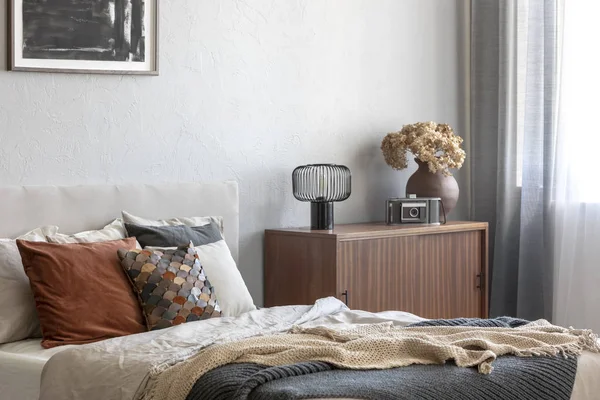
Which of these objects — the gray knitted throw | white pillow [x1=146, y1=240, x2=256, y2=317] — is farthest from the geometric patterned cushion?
the gray knitted throw

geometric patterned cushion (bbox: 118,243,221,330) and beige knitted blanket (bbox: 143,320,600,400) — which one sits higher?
geometric patterned cushion (bbox: 118,243,221,330)

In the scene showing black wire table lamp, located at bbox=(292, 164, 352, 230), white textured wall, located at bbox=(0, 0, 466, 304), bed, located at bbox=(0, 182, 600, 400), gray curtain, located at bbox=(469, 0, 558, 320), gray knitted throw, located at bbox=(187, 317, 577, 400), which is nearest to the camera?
gray knitted throw, located at bbox=(187, 317, 577, 400)

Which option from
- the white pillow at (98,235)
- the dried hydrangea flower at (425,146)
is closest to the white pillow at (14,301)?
the white pillow at (98,235)

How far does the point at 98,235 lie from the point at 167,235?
259 mm

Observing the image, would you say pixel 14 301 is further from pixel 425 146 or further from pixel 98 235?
pixel 425 146

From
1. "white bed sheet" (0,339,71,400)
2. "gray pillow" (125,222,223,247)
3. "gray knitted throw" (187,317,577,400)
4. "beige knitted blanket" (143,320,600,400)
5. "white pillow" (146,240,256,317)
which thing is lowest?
"white bed sheet" (0,339,71,400)

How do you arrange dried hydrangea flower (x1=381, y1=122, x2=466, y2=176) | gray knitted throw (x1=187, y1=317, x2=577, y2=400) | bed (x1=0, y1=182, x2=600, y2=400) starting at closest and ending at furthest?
gray knitted throw (x1=187, y1=317, x2=577, y2=400) < bed (x1=0, y1=182, x2=600, y2=400) < dried hydrangea flower (x1=381, y1=122, x2=466, y2=176)

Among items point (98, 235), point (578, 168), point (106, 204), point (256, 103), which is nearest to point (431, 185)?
point (578, 168)

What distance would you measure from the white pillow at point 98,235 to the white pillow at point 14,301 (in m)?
0.19

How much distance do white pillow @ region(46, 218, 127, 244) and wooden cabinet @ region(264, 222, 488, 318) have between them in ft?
2.91

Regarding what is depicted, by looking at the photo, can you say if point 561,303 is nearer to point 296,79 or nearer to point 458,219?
point 458,219

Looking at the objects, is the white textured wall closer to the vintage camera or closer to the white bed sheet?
the vintage camera

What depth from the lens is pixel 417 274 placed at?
176 inches

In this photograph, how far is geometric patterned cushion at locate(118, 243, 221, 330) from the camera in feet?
10.6
